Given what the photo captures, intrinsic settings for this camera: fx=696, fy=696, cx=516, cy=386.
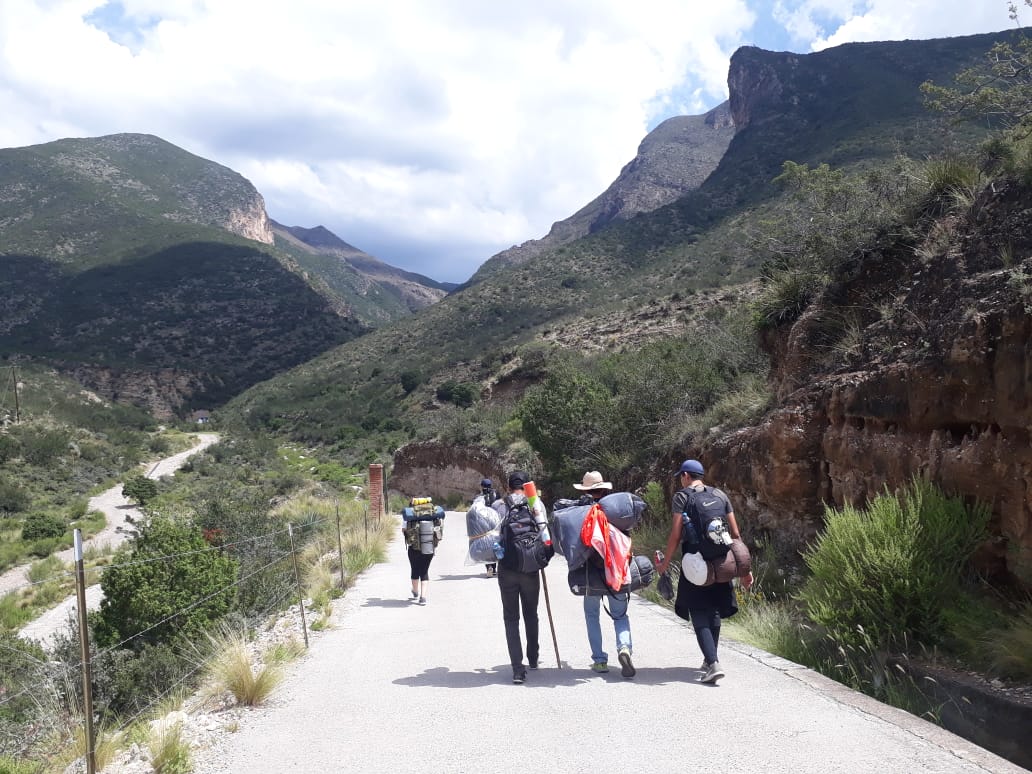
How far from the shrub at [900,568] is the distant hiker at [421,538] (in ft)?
18.7

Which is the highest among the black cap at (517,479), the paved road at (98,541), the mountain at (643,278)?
the mountain at (643,278)

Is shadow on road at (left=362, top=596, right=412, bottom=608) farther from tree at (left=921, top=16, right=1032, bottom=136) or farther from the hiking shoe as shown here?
tree at (left=921, top=16, right=1032, bottom=136)

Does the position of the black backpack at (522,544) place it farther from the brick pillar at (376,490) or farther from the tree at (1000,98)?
the brick pillar at (376,490)

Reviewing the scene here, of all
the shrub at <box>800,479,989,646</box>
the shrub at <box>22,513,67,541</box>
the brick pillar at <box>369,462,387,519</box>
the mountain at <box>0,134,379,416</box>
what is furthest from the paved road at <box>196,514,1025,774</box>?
the mountain at <box>0,134,379,416</box>

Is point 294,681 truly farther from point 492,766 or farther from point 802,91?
point 802,91

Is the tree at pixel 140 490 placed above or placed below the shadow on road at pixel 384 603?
→ above

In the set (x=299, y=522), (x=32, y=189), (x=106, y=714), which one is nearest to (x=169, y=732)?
(x=106, y=714)

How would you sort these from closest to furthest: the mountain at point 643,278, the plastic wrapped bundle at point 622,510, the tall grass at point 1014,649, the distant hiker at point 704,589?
the tall grass at point 1014,649 < the distant hiker at point 704,589 < the plastic wrapped bundle at point 622,510 < the mountain at point 643,278

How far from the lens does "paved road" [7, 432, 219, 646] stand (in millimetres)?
18855

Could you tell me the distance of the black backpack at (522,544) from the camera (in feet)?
20.4

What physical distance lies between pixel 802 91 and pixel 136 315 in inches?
3380

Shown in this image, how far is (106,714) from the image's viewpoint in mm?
7695

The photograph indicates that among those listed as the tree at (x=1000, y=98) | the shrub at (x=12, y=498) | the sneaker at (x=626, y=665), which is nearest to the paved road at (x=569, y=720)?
the sneaker at (x=626, y=665)

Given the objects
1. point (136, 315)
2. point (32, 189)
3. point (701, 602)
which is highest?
point (32, 189)
